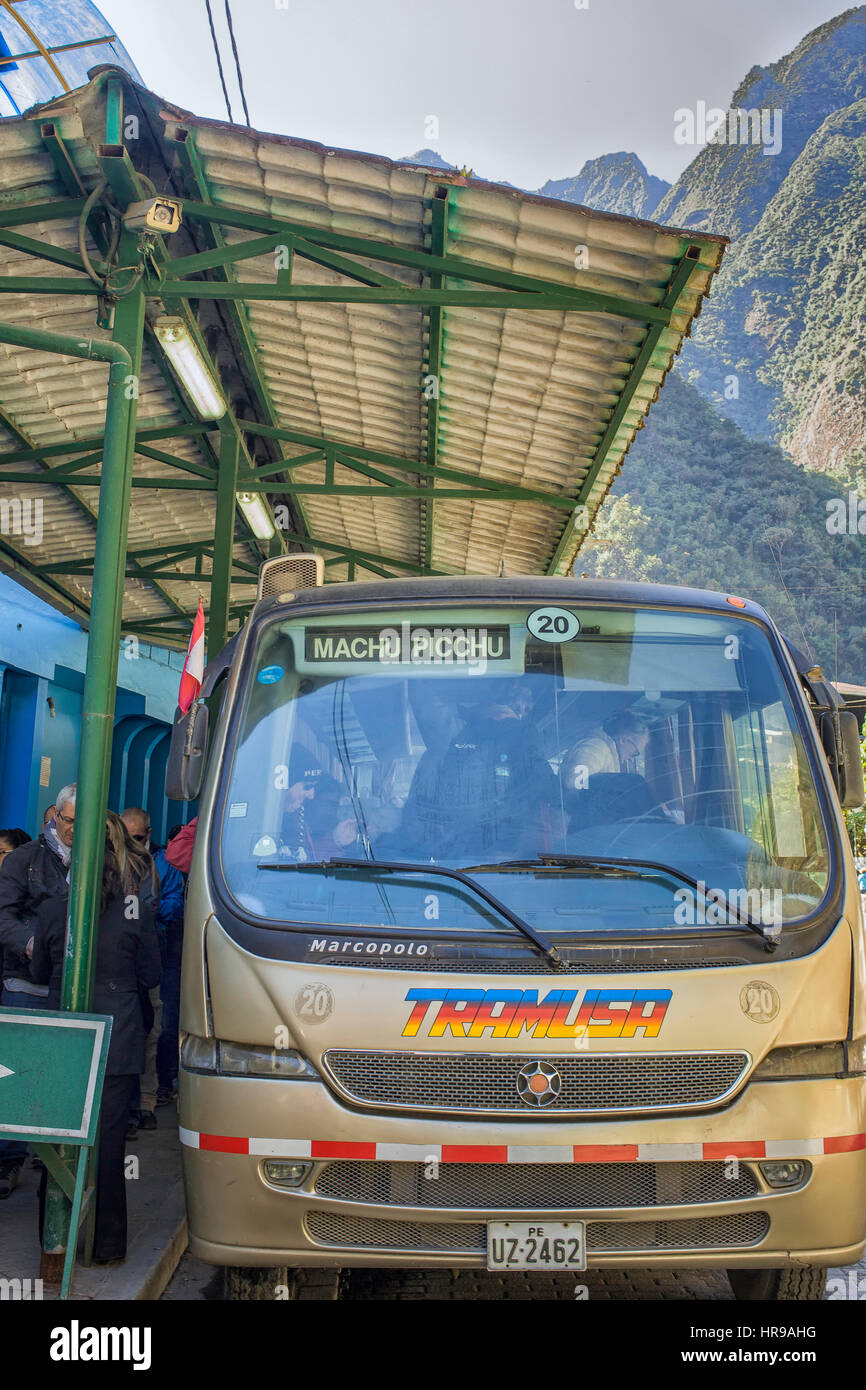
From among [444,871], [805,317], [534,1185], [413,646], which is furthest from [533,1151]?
[805,317]

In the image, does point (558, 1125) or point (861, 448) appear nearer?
point (558, 1125)

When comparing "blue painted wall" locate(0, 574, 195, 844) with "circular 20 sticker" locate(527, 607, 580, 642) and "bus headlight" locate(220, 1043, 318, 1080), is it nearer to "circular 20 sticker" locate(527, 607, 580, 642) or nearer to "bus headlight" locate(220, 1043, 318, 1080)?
"circular 20 sticker" locate(527, 607, 580, 642)

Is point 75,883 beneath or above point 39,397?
beneath

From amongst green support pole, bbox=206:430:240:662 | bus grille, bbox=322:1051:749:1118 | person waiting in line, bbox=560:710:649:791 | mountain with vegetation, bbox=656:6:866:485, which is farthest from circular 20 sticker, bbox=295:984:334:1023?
mountain with vegetation, bbox=656:6:866:485

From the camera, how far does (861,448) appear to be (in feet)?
244

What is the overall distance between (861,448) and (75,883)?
254 feet

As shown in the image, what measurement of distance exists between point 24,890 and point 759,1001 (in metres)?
3.50

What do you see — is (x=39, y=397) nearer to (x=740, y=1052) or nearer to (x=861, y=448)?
(x=740, y=1052)

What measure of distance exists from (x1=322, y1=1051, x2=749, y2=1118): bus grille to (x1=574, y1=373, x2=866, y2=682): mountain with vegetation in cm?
6389

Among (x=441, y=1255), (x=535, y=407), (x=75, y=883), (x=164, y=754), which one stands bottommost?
(x=441, y=1255)

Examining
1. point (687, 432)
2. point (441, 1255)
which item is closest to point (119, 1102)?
point (441, 1255)

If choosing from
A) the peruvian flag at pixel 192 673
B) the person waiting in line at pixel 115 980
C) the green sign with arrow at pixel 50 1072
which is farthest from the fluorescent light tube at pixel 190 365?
the green sign with arrow at pixel 50 1072

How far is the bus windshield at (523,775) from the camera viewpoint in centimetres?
365

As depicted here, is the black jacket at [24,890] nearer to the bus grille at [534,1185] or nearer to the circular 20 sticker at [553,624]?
the bus grille at [534,1185]
